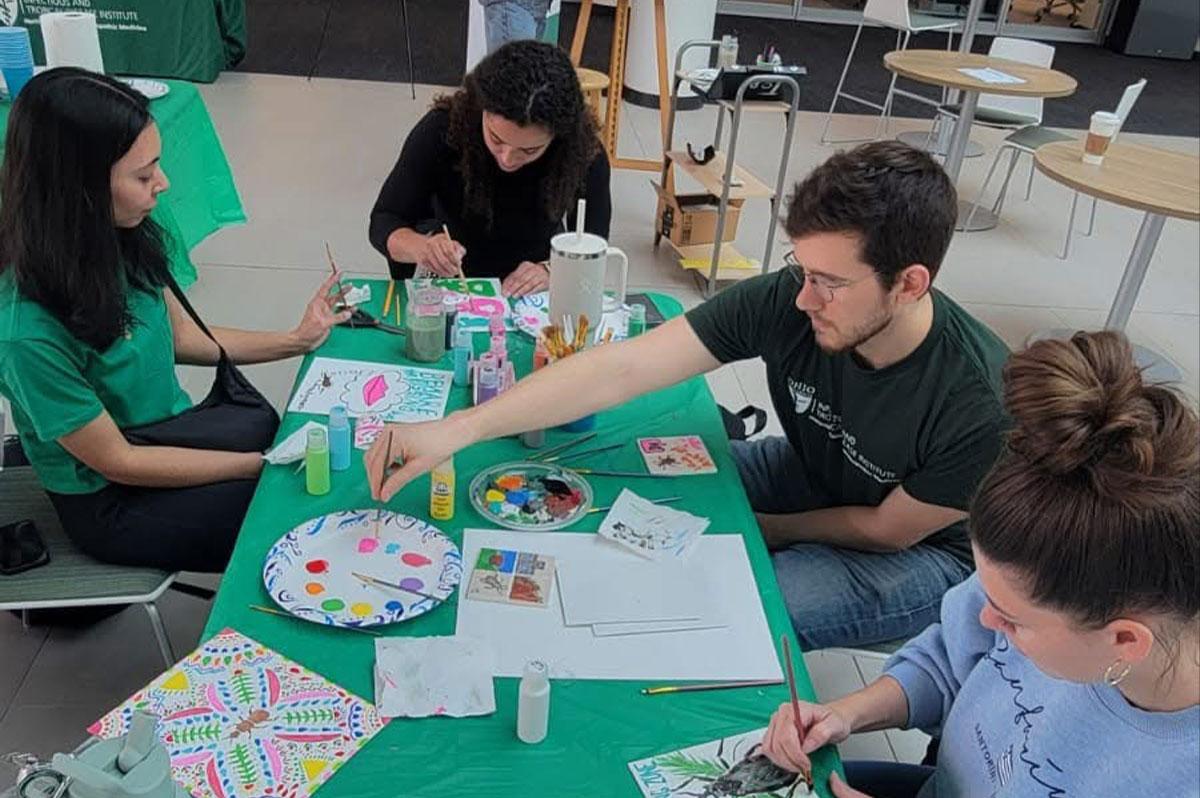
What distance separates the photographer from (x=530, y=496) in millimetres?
1538

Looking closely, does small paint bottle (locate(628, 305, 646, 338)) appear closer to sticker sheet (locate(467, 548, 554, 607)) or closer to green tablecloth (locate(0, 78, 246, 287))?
sticker sheet (locate(467, 548, 554, 607))

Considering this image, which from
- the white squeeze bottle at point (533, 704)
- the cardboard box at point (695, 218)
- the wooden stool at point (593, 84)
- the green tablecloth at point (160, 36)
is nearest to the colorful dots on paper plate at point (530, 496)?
the white squeeze bottle at point (533, 704)

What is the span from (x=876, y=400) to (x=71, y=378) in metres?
1.32

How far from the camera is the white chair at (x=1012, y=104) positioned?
5094 mm

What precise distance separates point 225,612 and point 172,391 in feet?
2.60

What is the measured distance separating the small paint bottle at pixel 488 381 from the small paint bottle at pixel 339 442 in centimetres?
28

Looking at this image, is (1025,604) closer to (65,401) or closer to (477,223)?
(65,401)

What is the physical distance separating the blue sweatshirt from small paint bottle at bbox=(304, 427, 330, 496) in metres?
0.88

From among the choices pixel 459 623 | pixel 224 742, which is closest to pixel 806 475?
pixel 459 623

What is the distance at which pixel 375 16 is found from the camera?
8188mm

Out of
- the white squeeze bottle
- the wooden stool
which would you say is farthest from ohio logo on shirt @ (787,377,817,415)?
the wooden stool

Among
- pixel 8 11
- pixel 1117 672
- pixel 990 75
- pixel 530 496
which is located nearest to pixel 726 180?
pixel 990 75

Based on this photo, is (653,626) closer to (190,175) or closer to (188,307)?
(188,307)

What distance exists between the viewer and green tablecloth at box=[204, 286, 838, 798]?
3.59 ft
